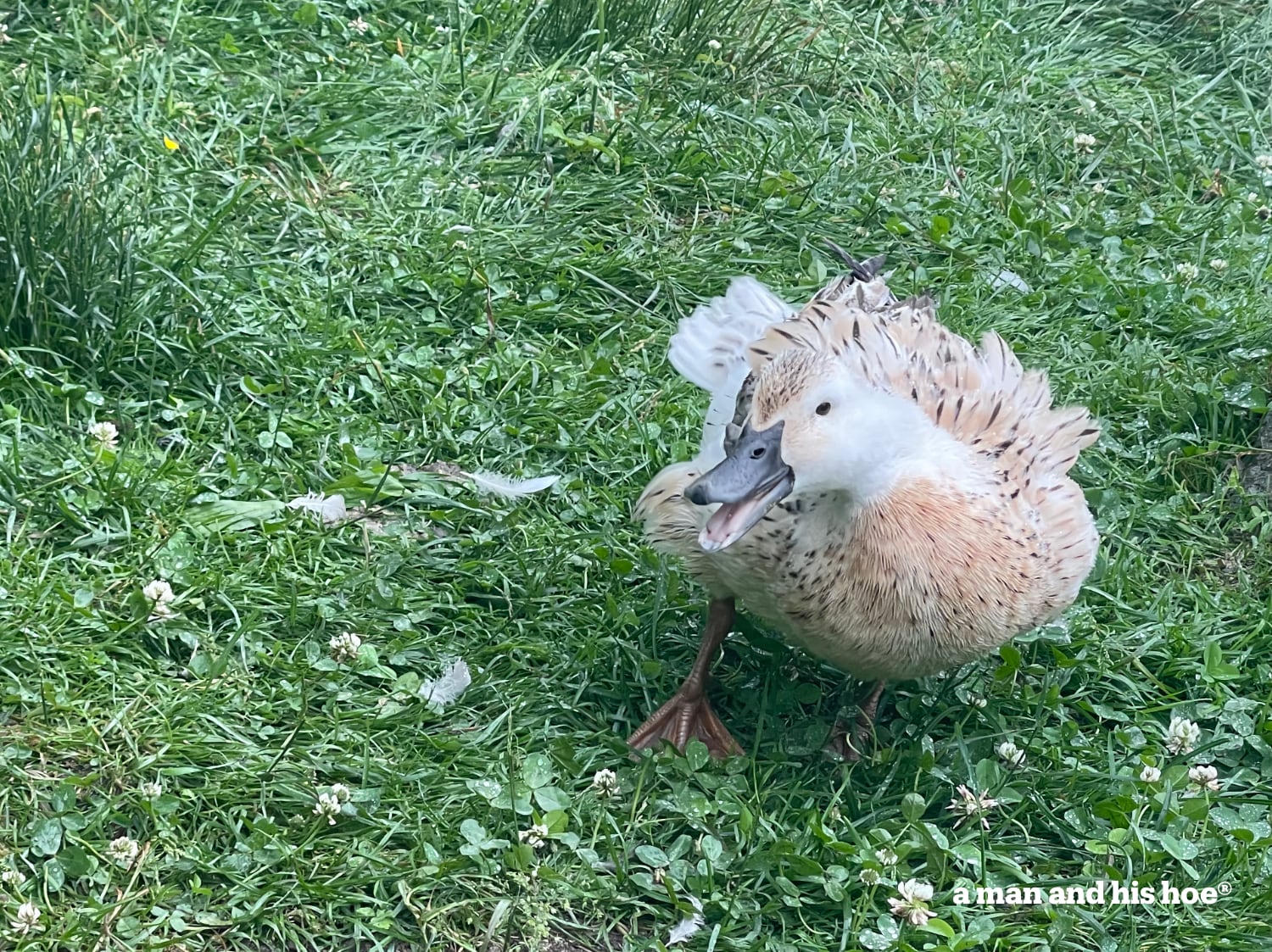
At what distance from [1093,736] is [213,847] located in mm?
1959

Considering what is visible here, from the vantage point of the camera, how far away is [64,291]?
3758 millimetres

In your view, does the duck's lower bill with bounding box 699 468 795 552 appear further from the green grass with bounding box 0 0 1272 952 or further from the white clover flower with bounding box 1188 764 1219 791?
the white clover flower with bounding box 1188 764 1219 791

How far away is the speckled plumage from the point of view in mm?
2752

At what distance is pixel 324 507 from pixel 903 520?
160cm

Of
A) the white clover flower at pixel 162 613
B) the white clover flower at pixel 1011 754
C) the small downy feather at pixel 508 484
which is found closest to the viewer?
the white clover flower at pixel 1011 754

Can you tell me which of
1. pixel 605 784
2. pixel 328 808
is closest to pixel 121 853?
pixel 328 808

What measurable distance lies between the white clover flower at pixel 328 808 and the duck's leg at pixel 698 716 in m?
0.69

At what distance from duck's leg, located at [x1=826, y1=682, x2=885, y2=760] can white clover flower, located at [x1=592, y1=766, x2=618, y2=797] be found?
0.51 m

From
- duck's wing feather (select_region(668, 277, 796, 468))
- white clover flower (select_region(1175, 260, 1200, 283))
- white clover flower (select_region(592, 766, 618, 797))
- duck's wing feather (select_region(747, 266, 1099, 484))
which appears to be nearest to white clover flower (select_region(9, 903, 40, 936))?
white clover flower (select_region(592, 766, 618, 797))

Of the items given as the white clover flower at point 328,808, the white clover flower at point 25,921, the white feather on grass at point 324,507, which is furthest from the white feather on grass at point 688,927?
the white feather on grass at point 324,507

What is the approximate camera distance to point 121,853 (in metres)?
2.75

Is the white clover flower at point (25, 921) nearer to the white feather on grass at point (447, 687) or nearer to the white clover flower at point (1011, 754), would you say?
the white feather on grass at point (447, 687)

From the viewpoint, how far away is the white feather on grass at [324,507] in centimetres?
365

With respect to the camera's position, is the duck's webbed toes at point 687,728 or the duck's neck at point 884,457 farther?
the duck's webbed toes at point 687,728
